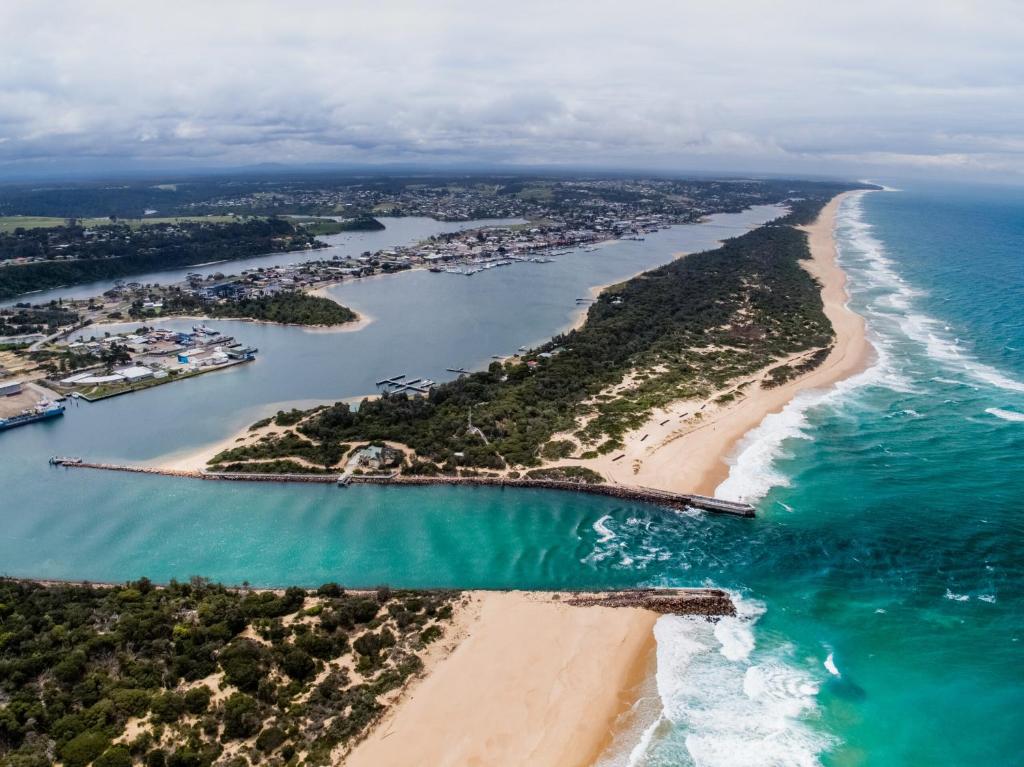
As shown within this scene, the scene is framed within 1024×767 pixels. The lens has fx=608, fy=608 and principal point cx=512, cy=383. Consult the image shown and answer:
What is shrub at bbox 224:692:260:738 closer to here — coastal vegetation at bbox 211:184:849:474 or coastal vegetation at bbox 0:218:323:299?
coastal vegetation at bbox 211:184:849:474

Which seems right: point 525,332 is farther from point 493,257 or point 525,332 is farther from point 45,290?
point 45,290

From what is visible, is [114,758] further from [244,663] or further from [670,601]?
[670,601]

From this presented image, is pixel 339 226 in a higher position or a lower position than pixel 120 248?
higher

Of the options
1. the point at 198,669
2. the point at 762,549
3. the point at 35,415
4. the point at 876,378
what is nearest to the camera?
the point at 198,669

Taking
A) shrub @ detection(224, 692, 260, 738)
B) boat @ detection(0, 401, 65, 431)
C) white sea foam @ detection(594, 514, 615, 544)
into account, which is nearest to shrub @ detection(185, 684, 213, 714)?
shrub @ detection(224, 692, 260, 738)

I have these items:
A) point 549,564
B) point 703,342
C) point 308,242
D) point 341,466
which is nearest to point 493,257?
point 308,242

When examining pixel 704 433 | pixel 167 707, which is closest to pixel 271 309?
pixel 704 433
